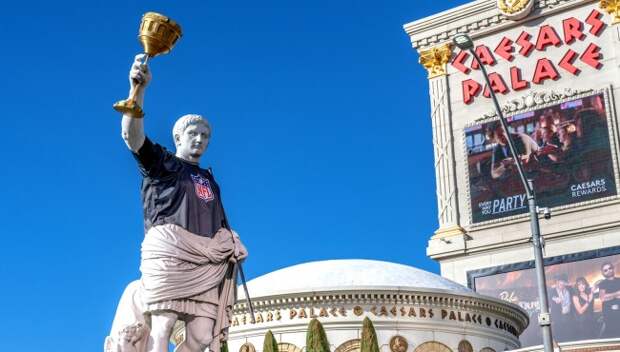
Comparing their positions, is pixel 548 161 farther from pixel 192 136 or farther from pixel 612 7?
pixel 192 136

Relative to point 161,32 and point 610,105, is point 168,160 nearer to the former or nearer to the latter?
point 161,32

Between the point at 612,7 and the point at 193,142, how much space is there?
45022 mm

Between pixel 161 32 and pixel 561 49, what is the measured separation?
4508cm

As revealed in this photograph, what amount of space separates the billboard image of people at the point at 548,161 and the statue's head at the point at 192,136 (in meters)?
40.9

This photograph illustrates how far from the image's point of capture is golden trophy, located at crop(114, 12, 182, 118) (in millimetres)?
7610

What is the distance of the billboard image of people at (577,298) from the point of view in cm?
4484

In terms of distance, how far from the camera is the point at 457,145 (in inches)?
2050

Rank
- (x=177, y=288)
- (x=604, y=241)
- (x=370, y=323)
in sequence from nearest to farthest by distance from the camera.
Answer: (x=177, y=288)
(x=370, y=323)
(x=604, y=241)

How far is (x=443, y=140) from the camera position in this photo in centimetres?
5253

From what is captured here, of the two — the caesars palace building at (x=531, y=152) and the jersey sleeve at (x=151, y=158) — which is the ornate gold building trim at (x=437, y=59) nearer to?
the caesars palace building at (x=531, y=152)

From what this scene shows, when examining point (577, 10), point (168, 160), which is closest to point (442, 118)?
point (577, 10)

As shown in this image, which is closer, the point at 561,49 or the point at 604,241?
the point at 604,241

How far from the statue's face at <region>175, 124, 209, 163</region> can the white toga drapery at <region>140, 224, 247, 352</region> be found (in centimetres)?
79

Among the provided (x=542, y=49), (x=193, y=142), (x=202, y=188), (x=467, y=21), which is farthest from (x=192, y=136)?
(x=467, y=21)
